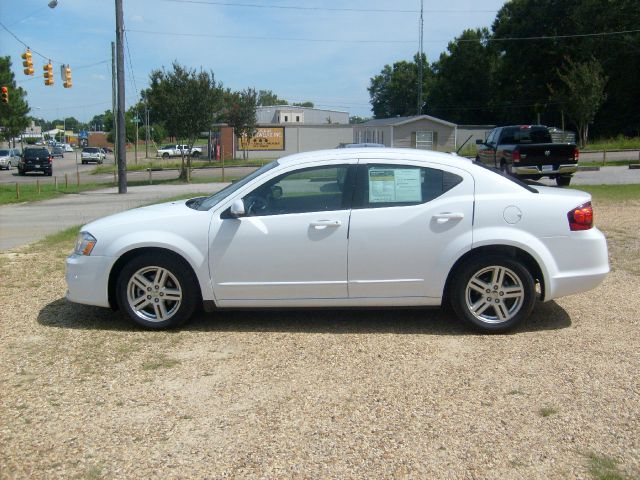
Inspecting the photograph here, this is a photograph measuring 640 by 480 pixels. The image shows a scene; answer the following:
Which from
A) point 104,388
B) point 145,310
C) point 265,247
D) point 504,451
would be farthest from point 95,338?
point 504,451

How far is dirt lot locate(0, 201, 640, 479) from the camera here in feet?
11.2

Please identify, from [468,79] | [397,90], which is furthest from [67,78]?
[397,90]

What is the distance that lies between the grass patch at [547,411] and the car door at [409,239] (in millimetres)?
1630

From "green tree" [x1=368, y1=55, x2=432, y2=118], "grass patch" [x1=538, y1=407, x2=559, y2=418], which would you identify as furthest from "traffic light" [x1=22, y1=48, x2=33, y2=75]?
"green tree" [x1=368, y1=55, x2=432, y2=118]

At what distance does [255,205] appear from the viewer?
18.4ft

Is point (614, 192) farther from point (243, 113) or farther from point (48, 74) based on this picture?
point (243, 113)

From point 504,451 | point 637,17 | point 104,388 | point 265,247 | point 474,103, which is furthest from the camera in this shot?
point 474,103

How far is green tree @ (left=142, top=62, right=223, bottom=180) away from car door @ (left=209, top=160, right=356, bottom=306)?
27717 millimetres

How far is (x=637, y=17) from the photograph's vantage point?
59.1m

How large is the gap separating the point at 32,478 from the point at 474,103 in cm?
8360

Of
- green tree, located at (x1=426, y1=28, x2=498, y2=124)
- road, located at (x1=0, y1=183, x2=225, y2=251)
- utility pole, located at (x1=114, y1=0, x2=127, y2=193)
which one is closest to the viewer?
road, located at (x1=0, y1=183, x2=225, y2=251)

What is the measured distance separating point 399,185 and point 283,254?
1143 millimetres

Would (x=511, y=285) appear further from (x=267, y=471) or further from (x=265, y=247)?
(x=267, y=471)

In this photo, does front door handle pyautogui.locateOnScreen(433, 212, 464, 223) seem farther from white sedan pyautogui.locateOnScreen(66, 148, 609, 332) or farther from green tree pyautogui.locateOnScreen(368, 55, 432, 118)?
green tree pyautogui.locateOnScreen(368, 55, 432, 118)
